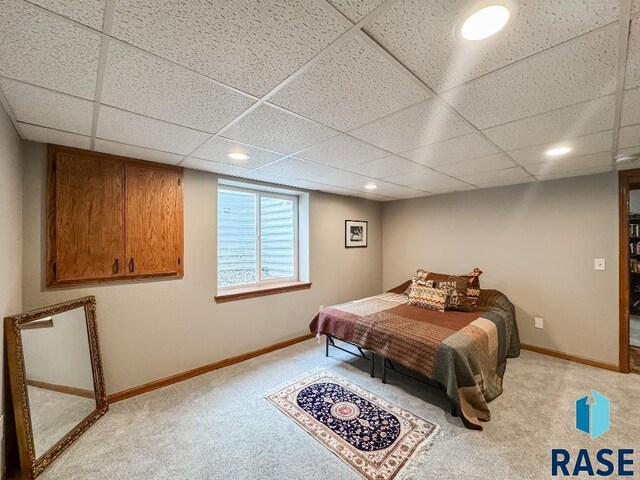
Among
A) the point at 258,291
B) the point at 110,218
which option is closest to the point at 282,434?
the point at 258,291

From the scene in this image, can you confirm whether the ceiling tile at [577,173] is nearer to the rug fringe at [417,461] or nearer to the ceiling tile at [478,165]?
the ceiling tile at [478,165]

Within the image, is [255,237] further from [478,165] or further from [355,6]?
[355,6]

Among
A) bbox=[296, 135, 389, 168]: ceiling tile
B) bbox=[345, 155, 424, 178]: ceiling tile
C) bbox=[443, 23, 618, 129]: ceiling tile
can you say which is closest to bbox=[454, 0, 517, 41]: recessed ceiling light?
bbox=[443, 23, 618, 129]: ceiling tile

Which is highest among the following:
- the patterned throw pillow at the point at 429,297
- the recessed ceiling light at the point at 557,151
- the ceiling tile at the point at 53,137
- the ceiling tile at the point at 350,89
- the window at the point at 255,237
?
the ceiling tile at the point at 53,137

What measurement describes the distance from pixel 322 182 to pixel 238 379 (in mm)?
2392

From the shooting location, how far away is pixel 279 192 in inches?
150

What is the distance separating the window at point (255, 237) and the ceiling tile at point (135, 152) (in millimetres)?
849

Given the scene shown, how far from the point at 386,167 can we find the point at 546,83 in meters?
1.50

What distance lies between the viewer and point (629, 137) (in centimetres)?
192

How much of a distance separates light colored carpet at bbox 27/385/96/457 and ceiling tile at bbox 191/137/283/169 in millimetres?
1977

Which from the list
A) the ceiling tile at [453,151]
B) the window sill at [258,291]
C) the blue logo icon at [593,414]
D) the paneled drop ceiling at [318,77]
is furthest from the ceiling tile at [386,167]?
the blue logo icon at [593,414]

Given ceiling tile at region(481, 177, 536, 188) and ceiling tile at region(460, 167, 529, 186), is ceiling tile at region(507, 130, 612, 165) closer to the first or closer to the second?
ceiling tile at region(460, 167, 529, 186)

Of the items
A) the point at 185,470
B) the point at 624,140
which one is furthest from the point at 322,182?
the point at 185,470

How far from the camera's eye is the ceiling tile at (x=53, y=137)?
182 cm
